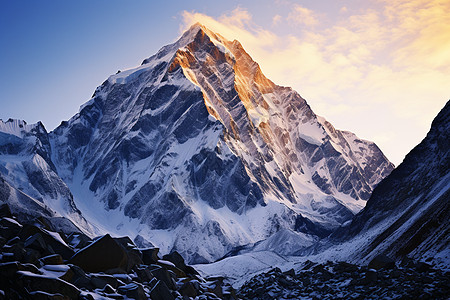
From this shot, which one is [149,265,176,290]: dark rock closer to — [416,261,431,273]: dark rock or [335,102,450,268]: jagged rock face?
[416,261,431,273]: dark rock

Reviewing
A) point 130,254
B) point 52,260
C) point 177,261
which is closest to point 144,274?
point 130,254

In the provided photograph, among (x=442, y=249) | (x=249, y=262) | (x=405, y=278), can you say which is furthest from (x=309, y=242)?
(x=405, y=278)

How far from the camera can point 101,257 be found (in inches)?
1029

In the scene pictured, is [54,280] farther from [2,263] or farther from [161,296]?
[161,296]

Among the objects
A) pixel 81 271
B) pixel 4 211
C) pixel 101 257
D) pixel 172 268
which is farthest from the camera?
pixel 172 268

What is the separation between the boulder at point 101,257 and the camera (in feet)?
83.4

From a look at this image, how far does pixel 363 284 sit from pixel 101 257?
17843 mm

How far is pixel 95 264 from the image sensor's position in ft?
84.7

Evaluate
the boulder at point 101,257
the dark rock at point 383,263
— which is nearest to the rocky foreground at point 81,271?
the boulder at point 101,257

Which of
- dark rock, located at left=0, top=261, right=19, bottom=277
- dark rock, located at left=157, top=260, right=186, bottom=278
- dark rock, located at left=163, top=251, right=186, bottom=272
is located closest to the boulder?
dark rock, located at left=157, top=260, right=186, bottom=278

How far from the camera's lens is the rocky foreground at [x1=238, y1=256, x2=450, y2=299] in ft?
91.7

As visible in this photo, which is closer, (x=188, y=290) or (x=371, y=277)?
Result: (x=188, y=290)

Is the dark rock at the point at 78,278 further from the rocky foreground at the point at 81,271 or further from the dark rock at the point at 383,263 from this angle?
the dark rock at the point at 383,263

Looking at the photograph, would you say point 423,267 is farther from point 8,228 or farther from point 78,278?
point 8,228
